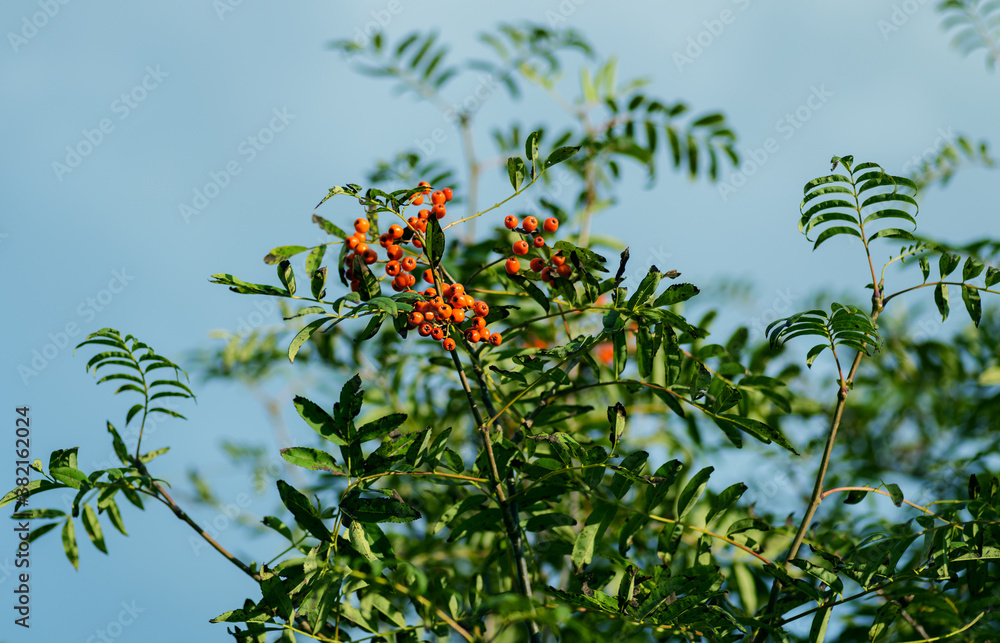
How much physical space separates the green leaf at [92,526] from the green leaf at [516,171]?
4.02ft

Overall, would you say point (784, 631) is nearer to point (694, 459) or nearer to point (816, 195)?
point (816, 195)

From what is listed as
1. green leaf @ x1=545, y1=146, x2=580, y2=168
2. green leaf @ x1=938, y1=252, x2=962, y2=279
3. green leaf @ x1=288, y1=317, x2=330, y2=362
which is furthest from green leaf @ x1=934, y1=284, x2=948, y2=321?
green leaf @ x1=288, y1=317, x2=330, y2=362

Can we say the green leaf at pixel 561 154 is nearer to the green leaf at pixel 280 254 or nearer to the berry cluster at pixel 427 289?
the berry cluster at pixel 427 289

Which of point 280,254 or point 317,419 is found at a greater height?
point 280,254

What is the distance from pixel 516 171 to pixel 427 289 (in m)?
0.33

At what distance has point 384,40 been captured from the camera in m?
3.68

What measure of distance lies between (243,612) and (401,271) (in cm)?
77

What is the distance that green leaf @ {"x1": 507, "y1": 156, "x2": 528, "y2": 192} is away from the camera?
5.36 ft

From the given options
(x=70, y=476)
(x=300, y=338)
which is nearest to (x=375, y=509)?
(x=300, y=338)

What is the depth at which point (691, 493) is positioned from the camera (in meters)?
1.66

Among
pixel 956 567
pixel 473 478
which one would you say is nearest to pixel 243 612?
pixel 473 478

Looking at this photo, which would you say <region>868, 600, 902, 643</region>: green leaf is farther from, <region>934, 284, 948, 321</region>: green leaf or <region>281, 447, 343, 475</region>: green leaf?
<region>281, 447, 343, 475</region>: green leaf

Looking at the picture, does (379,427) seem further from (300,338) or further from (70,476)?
(70,476)

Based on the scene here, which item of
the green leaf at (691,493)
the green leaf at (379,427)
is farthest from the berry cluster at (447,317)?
the green leaf at (691,493)
